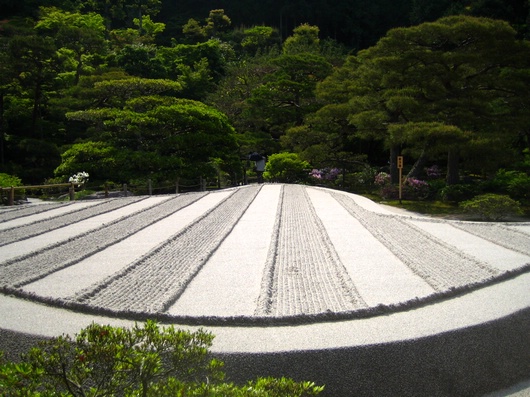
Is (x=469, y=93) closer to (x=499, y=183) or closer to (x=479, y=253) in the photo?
(x=499, y=183)

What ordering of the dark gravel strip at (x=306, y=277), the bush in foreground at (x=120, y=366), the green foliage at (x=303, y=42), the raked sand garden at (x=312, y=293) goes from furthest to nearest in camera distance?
the green foliage at (x=303, y=42), the dark gravel strip at (x=306, y=277), the raked sand garden at (x=312, y=293), the bush in foreground at (x=120, y=366)

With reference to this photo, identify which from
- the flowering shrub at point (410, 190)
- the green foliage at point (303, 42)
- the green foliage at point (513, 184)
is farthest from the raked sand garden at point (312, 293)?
the green foliage at point (303, 42)

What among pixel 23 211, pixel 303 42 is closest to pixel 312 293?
pixel 23 211

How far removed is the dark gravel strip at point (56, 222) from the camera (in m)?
6.21

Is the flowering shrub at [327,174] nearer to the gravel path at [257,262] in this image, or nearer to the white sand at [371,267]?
the gravel path at [257,262]

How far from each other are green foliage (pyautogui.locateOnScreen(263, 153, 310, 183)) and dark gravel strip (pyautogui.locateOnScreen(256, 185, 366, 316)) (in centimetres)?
991

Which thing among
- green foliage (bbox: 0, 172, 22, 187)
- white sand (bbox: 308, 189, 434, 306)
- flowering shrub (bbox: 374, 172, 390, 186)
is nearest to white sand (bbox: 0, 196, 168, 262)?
white sand (bbox: 308, 189, 434, 306)

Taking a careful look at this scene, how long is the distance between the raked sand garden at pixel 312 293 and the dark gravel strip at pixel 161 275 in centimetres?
1

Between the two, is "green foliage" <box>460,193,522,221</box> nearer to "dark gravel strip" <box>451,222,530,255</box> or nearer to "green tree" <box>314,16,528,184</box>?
"green tree" <box>314,16,528,184</box>

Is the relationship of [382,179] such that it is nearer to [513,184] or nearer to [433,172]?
[433,172]

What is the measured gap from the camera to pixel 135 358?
1812mm

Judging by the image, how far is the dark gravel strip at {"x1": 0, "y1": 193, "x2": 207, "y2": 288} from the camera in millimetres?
4258

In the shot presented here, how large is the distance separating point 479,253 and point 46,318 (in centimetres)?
397

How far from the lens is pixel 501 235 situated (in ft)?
19.9
